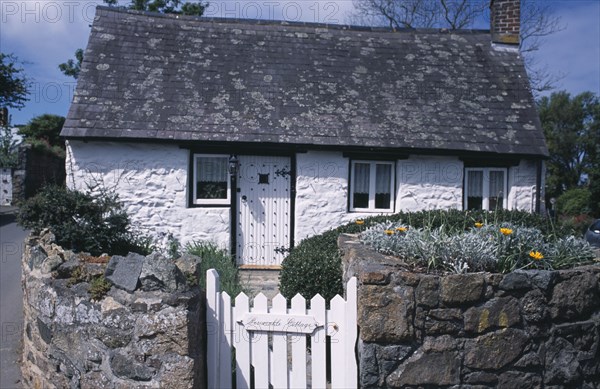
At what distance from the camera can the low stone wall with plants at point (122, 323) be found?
325cm

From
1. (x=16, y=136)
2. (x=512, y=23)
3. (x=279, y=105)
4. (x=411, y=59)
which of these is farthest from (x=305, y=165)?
(x=16, y=136)

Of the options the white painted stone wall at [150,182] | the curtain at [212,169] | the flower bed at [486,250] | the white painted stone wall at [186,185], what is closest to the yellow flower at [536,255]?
the flower bed at [486,250]

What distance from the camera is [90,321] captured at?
3.45 metres

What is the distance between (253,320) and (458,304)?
157cm

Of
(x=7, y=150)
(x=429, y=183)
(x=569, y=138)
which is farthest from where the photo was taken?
(x=569, y=138)

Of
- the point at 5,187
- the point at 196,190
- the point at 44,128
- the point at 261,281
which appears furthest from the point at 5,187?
the point at 261,281

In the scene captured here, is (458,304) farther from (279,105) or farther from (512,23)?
(512,23)

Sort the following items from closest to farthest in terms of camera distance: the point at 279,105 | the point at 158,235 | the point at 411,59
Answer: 1. the point at 158,235
2. the point at 279,105
3. the point at 411,59

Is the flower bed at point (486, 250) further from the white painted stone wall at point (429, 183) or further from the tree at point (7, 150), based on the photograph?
the tree at point (7, 150)

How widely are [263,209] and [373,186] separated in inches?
100

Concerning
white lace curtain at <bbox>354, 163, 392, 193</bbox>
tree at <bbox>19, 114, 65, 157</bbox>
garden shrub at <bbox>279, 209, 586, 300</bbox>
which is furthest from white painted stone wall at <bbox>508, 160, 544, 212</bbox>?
tree at <bbox>19, 114, 65, 157</bbox>

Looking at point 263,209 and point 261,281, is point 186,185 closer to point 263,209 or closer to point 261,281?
point 263,209

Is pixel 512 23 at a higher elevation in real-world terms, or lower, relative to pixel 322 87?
higher

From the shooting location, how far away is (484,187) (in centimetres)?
1059
